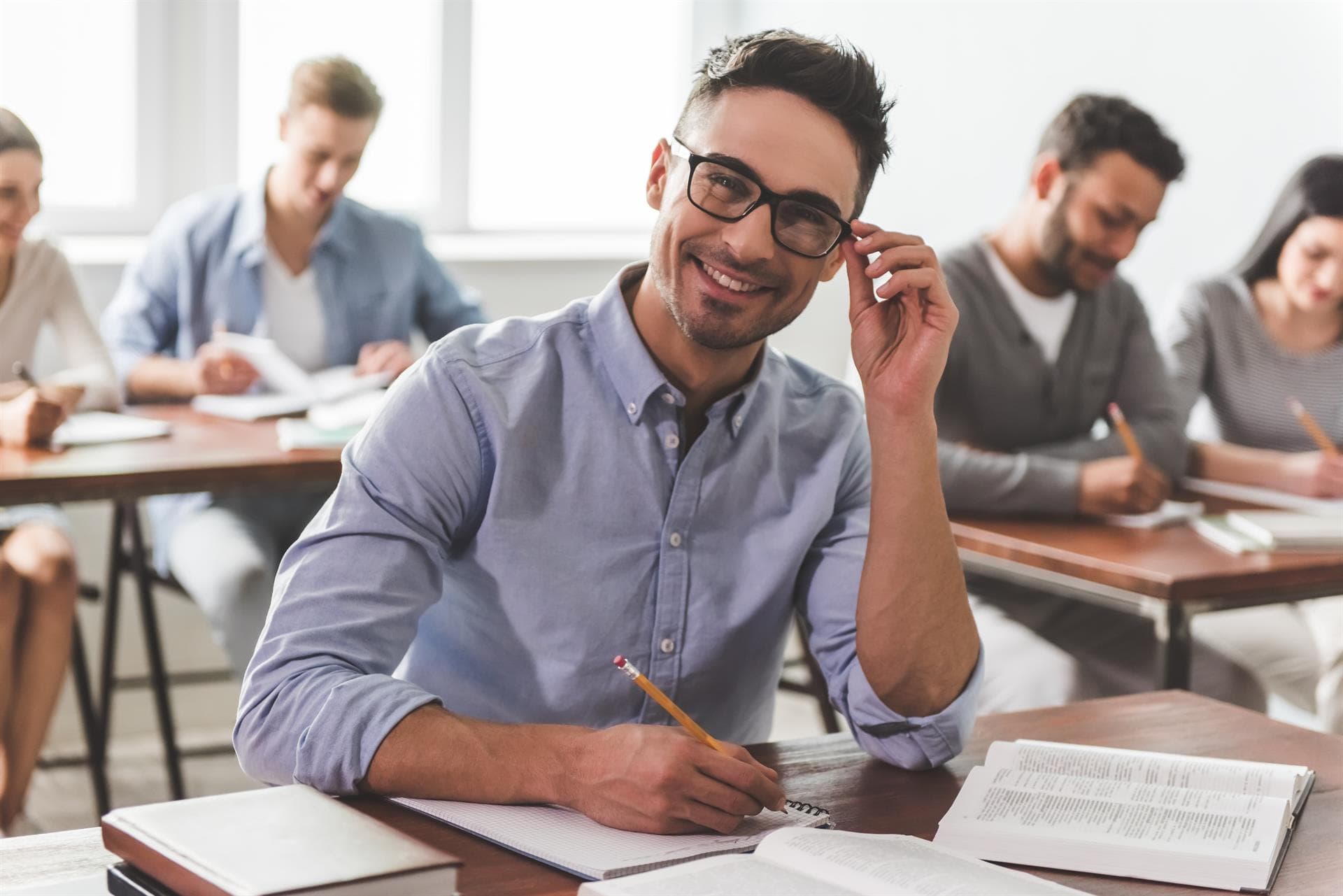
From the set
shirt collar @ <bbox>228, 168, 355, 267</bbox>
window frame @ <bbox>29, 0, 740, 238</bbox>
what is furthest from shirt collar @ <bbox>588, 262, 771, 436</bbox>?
window frame @ <bbox>29, 0, 740, 238</bbox>

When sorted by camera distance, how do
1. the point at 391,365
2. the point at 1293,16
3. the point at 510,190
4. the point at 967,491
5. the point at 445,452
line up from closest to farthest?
the point at 445,452, the point at 967,491, the point at 391,365, the point at 1293,16, the point at 510,190

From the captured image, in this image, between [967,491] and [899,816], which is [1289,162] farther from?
[899,816]

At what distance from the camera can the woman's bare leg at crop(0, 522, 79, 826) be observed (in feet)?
8.98

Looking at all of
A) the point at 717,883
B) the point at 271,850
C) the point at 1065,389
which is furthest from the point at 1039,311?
the point at 271,850

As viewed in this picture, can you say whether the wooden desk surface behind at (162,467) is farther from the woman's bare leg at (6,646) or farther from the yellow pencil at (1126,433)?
the yellow pencil at (1126,433)

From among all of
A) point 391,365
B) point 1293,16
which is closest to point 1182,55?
point 1293,16

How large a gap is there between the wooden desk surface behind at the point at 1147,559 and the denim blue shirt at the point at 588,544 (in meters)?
0.73

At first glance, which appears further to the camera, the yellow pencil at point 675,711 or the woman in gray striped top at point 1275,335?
the woman in gray striped top at point 1275,335

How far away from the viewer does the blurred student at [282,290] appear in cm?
315

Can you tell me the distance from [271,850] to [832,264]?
88cm

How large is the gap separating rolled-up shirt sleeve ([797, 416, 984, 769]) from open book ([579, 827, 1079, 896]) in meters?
0.28

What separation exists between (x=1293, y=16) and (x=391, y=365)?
2.35m

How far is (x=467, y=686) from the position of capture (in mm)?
1520

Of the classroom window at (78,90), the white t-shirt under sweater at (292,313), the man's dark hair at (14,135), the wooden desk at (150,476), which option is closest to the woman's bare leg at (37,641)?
the wooden desk at (150,476)
